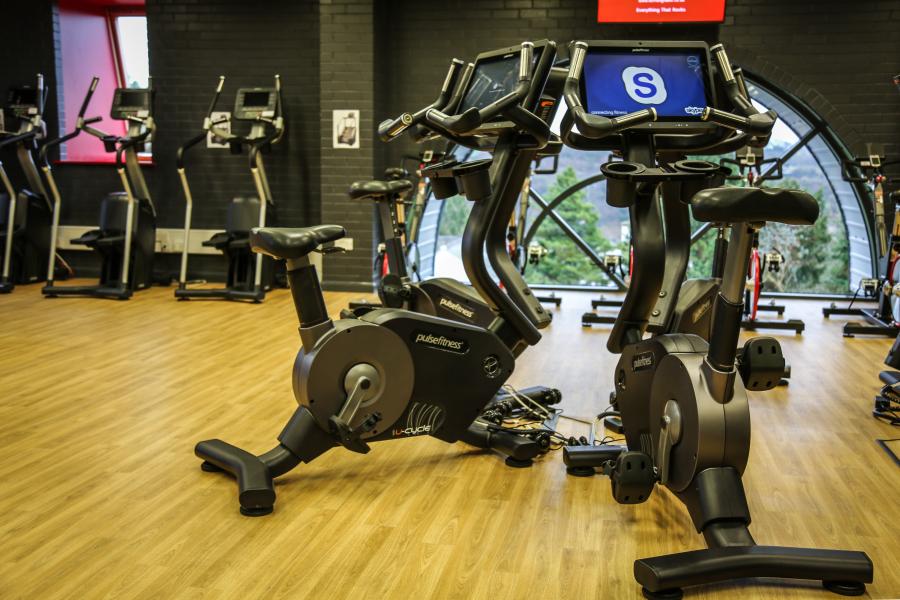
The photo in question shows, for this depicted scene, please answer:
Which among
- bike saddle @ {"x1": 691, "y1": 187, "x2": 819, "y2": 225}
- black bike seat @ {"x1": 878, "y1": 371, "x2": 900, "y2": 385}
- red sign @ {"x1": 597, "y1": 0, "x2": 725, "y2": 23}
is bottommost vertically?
black bike seat @ {"x1": 878, "y1": 371, "x2": 900, "y2": 385}

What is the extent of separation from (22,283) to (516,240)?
4665mm

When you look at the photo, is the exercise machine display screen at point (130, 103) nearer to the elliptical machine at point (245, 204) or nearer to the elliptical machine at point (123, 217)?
the elliptical machine at point (123, 217)

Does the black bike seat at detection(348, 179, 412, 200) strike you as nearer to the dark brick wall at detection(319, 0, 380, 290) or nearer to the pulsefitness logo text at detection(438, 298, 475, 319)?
the pulsefitness logo text at detection(438, 298, 475, 319)

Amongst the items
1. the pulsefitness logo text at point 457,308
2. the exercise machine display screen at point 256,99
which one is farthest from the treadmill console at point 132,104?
the pulsefitness logo text at point 457,308

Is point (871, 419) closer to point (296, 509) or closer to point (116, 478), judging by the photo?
point (296, 509)

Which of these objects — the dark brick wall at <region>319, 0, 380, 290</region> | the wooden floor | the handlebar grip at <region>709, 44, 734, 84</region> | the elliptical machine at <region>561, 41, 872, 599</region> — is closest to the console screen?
the dark brick wall at <region>319, 0, 380, 290</region>

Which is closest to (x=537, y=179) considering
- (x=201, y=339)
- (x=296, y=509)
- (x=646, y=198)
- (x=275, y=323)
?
(x=275, y=323)

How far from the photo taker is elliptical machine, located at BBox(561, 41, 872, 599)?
220 cm

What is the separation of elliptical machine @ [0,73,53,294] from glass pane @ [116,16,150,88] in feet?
3.38

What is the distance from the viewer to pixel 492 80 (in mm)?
3385

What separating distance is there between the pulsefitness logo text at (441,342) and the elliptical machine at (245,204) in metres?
4.28

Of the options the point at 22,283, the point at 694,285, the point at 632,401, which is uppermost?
the point at 694,285

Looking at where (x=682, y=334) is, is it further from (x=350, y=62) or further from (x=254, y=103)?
(x=254, y=103)

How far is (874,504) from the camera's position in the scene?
2.88 meters
